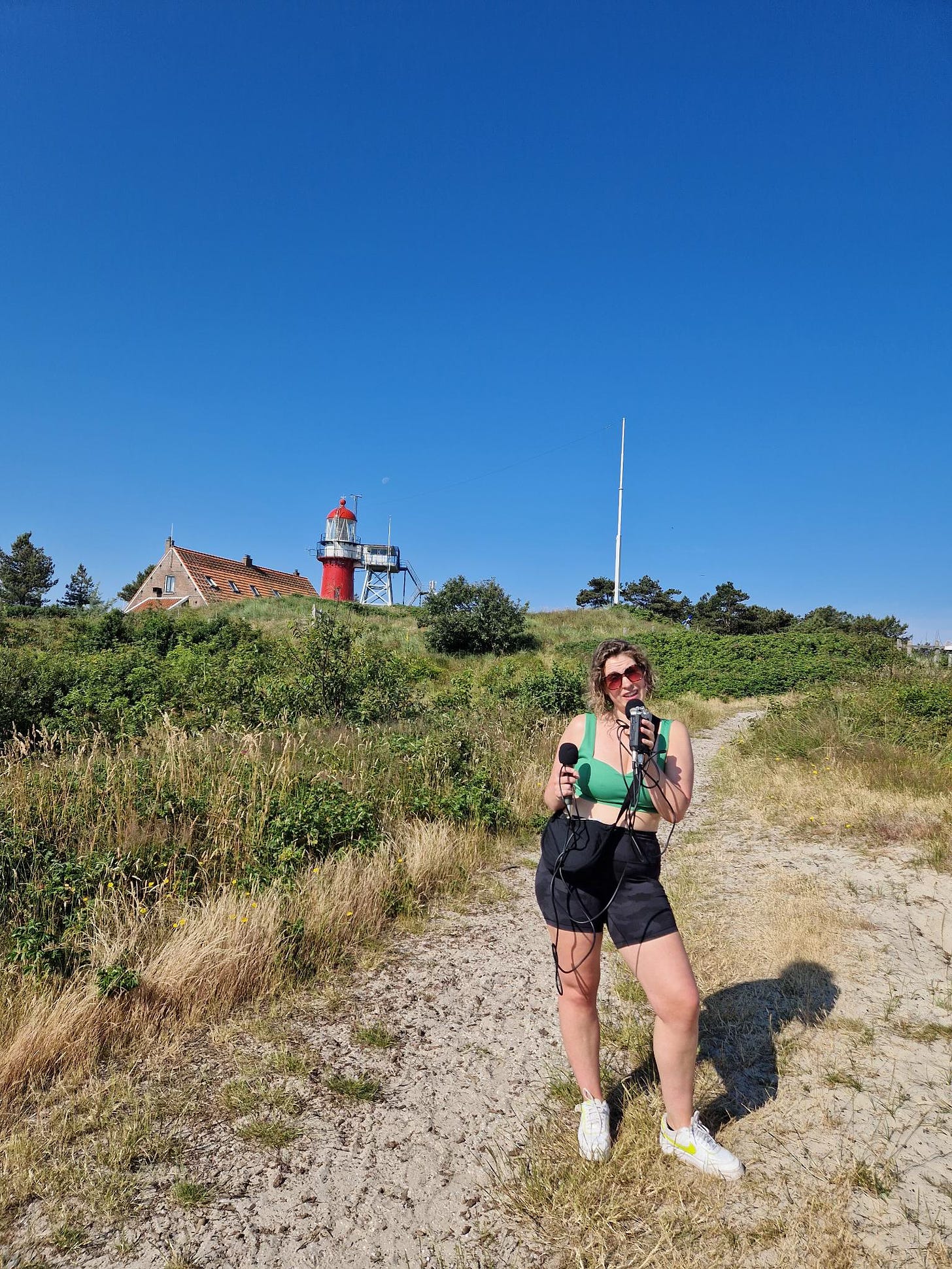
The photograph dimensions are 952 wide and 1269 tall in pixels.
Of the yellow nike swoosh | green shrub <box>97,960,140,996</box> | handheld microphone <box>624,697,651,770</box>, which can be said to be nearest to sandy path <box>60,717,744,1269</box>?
the yellow nike swoosh

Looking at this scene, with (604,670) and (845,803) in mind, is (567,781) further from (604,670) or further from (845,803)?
(845,803)

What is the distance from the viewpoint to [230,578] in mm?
44781

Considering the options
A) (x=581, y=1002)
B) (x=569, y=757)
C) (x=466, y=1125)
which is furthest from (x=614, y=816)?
(x=466, y=1125)

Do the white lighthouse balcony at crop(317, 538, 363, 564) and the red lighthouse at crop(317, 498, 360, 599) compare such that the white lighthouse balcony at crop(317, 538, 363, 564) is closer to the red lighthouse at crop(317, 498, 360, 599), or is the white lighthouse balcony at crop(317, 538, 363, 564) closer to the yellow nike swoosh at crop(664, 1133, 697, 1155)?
the red lighthouse at crop(317, 498, 360, 599)

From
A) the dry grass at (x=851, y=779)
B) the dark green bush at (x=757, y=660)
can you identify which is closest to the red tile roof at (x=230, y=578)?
the dark green bush at (x=757, y=660)

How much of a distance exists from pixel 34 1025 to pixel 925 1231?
10.9 ft

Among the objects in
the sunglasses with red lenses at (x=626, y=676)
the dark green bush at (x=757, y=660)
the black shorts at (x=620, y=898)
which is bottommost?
the black shorts at (x=620, y=898)

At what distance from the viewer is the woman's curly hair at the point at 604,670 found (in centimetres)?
260

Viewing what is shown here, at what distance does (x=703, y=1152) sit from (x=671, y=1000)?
2.00 feet

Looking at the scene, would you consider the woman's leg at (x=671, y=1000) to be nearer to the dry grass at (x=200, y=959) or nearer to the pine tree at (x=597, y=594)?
the dry grass at (x=200, y=959)

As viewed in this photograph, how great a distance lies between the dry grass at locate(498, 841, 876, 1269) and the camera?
2.09 m

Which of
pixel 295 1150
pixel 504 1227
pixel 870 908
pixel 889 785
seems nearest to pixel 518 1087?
pixel 504 1227

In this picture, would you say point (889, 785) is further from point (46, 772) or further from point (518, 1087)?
point (46, 772)

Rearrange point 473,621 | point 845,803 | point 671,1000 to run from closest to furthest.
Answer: point 671,1000, point 845,803, point 473,621
